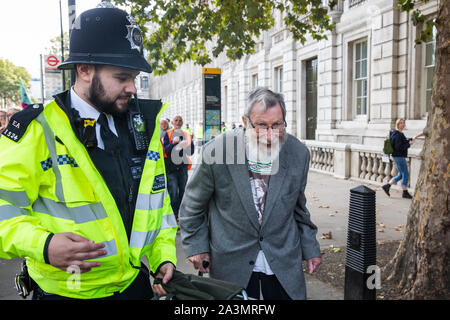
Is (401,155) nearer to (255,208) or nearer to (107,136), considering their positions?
(255,208)

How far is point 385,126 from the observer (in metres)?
12.6

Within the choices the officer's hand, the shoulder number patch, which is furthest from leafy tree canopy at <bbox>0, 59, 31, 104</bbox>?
the officer's hand

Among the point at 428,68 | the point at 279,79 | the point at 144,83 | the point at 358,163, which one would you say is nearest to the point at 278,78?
the point at 279,79

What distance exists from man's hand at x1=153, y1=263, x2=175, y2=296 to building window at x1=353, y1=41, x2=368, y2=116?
13590 millimetres

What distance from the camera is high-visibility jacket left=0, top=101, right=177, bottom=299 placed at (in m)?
1.48

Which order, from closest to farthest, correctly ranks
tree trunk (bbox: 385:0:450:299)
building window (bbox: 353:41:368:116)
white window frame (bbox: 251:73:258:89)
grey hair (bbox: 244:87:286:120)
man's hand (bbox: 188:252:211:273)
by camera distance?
1. grey hair (bbox: 244:87:286:120)
2. man's hand (bbox: 188:252:211:273)
3. tree trunk (bbox: 385:0:450:299)
4. building window (bbox: 353:41:368:116)
5. white window frame (bbox: 251:73:258:89)

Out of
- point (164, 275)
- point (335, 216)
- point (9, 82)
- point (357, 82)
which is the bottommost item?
point (335, 216)

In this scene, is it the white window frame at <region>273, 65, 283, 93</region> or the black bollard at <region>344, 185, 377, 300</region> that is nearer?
the black bollard at <region>344, 185, 377, 300</region>

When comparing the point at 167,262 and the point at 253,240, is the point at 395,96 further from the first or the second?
the point at 167,262

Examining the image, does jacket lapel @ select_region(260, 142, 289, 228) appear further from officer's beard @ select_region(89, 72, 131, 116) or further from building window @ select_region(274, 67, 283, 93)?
building window @ select_region(274, 67, 283, 93)

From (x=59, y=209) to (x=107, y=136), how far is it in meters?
0.40

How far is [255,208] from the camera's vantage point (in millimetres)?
2627

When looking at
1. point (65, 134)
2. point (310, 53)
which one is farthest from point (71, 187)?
point (310, 53)

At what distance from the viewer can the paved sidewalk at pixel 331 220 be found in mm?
4500
